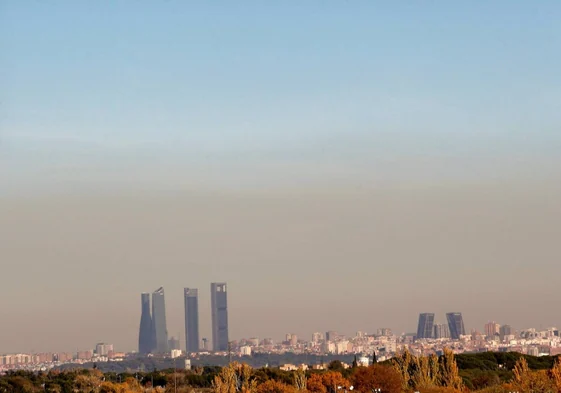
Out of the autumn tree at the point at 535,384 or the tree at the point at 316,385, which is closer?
the autumn tree at the point at 535,384

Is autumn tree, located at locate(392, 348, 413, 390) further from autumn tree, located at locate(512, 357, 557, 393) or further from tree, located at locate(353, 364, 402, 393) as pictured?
autumn tree, located at locate(512, 357, 557, 393)

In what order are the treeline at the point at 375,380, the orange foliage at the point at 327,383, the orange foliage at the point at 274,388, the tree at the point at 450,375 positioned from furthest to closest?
the orange foliage at the point at 327,383, the orange foliage at the point at 274,388, the tree at the point at 450,375, the treeline at the point at 375,380

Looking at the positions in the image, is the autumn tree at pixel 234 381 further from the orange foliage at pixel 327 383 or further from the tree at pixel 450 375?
the tree at pixel 450 375

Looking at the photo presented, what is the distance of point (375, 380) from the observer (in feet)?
156

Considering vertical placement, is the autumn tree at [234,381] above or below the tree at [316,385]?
above

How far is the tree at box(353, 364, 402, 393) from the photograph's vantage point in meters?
46.7

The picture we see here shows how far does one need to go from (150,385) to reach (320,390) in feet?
71.9

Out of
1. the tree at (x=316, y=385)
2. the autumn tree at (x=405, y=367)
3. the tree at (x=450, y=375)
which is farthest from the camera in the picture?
the tree at (x=316, y=385)

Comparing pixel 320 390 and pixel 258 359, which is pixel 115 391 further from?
pixel 258 359

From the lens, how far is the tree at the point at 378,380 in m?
46.7

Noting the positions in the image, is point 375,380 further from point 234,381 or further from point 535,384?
point 535,384

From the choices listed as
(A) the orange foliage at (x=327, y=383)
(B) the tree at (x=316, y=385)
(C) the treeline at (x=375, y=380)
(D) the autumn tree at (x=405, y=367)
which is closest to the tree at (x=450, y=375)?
(C) the treeline at (x=375, y=380)

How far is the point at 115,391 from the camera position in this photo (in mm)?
57094

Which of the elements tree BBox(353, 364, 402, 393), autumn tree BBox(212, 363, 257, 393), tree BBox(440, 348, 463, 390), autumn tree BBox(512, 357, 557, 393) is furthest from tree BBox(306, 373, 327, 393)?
autumn tree BBox(512, 357, 557, 393)
